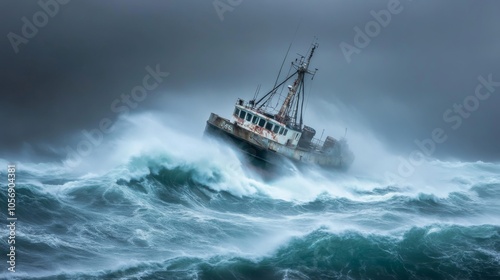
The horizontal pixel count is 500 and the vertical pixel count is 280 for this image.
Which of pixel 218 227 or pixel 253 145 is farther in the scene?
pixel 253 145

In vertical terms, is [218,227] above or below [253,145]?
below

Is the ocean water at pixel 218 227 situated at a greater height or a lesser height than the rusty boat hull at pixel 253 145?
lesser

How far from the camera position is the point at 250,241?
1855cm

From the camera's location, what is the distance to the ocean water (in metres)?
15.3

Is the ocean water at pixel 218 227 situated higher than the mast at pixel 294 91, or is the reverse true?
the mast at pixel 294 91

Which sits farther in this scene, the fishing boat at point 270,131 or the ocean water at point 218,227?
the fishing boat at point 270,131

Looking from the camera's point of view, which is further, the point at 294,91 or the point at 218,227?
the point at 294,91

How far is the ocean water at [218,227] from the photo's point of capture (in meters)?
15.3

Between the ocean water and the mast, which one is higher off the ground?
the mast

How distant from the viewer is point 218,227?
20.1 metres

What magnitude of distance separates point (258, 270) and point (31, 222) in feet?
30.2

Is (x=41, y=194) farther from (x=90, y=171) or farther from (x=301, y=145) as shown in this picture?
(x=301, y=145)

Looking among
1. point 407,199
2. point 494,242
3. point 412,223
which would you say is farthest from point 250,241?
point 407,199

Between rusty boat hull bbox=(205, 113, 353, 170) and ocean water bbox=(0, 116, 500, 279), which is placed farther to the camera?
rusty boat hull bbox=(205, 113, 353, 170)
